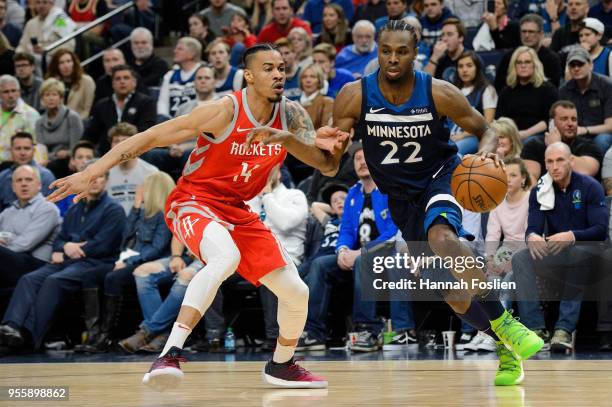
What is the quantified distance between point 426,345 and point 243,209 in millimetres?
3486

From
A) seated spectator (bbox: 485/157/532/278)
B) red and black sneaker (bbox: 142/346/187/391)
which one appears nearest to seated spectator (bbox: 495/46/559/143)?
seated spectator (bbox: 485/157/532/278)

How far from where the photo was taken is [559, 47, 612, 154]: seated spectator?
10156 millimetres

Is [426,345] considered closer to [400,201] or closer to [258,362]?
[258,362]

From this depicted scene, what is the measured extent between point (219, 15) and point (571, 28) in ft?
16.9

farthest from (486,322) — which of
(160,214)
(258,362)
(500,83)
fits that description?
(500,83)

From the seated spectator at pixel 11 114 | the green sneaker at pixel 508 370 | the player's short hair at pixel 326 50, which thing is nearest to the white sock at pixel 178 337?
the green sneaker at pixel 508 370

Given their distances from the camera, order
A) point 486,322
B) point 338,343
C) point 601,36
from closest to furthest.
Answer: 1. point 486,322
2. point 338,343
3. point 601,36

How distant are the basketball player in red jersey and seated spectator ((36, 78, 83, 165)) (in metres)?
6.23

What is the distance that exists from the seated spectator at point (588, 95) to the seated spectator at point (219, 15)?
551 centimetres

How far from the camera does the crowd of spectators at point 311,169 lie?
9.18m

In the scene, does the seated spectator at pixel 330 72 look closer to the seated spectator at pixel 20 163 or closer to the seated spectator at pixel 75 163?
the seated spectator at pixel 75 163

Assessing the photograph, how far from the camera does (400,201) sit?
6691mm

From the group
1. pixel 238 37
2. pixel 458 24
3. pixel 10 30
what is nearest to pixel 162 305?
pixel 458 24

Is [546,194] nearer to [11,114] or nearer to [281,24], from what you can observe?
[281,24]
